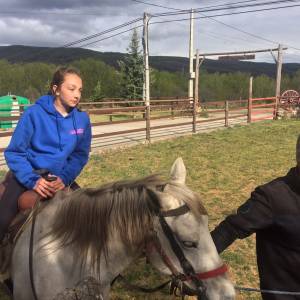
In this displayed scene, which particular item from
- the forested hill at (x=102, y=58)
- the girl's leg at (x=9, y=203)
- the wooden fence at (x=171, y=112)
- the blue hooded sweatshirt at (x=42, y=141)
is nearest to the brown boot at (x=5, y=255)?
the girl's leg at (x=9, y=203)

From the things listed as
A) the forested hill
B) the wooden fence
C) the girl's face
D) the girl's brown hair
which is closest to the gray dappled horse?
the girl's face

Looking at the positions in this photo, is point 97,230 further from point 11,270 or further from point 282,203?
point 282,203

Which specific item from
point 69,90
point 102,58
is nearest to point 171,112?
point 69,90

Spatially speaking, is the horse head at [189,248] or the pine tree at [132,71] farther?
the pine tree at [132,71]

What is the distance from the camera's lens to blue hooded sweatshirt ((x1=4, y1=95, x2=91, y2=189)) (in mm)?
2352

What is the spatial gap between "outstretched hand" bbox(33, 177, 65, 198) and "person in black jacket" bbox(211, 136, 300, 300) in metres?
0.94

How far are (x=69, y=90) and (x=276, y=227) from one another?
56.0 inches

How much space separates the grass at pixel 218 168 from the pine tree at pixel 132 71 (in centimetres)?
1674

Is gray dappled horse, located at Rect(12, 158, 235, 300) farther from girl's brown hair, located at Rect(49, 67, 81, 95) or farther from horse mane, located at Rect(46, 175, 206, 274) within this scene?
girl's brown hair, located at Rect(49, 67, 81, 95)

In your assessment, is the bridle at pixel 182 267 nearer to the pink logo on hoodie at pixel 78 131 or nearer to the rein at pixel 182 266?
the rein at pixel 182 266

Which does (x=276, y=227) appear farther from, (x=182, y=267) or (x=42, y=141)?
(x=42, y=141)

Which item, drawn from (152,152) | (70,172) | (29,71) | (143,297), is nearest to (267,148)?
(152,152)

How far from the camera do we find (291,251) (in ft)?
→ 6.61

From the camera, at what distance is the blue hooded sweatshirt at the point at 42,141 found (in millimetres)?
2352
